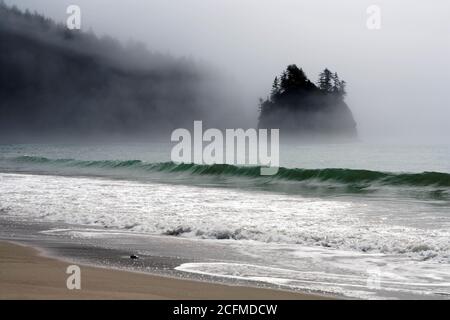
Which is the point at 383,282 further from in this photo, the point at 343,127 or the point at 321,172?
the point at 343,127

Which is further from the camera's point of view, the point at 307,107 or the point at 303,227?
the point at 307,107

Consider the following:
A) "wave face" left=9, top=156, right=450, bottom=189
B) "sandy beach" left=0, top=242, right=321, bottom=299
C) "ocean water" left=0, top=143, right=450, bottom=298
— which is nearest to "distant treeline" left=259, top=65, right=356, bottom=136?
"wave face" left=9, top=156, right=450, bottom=189

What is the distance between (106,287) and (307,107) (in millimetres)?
109579

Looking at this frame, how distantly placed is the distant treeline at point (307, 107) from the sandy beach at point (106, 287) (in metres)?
105

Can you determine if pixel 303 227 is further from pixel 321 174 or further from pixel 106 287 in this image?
pixel 321 174

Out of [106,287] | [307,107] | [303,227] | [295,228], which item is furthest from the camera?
[307,107]

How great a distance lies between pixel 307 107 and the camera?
11294cm

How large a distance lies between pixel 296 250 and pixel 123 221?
3880 mm

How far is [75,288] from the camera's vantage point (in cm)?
516

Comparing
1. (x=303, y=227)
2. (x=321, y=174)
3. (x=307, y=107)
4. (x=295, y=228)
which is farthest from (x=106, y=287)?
(x=307, y=107)

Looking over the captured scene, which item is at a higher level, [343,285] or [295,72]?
[295,72]

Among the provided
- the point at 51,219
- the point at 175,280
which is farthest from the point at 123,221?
the point at 175,280

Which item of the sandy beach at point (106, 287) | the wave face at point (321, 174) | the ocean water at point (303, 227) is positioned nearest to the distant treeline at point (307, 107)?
the wave face at point (321, 174)
